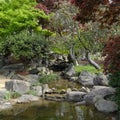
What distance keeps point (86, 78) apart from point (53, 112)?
8332mm

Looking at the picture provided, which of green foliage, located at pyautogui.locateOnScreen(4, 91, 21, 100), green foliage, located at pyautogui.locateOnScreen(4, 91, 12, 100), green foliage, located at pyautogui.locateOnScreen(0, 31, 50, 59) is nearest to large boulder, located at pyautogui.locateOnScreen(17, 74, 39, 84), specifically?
green foliage, located at pyautogui.locateOnScreen(0, 31, 50, 59)

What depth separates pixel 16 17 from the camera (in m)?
24.3

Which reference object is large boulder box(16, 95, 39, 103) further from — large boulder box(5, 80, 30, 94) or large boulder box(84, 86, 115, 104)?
large boulder box(84, 86, 115, 104)

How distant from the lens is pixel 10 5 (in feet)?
84.7

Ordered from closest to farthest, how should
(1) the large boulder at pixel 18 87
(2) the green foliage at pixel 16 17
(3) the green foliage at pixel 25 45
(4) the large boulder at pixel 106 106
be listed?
(4) the large boulder at pixel 106 106 → (1) the large boulder at pixel 18 87 → (3) the green foliage at pixel 25 45 → (2) the green foliage at pixel 16 17

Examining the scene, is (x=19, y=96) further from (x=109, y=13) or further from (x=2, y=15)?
(x=2, y=15)

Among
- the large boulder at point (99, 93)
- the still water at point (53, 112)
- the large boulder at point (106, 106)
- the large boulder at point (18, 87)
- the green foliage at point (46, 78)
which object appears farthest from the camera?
the green foliage at point (46, 78)

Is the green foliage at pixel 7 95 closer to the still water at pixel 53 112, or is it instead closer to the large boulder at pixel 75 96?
the still water at pixel 53 112

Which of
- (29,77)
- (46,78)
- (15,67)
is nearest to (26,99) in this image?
(46,78)

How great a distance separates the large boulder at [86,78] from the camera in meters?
A: 20.2

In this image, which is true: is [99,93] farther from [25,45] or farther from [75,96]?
[25,45]

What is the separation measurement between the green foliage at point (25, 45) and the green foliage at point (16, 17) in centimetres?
238

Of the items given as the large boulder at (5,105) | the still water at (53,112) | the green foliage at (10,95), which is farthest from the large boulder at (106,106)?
the green foliage at (10,95)

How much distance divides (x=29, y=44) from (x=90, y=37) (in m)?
4.11
